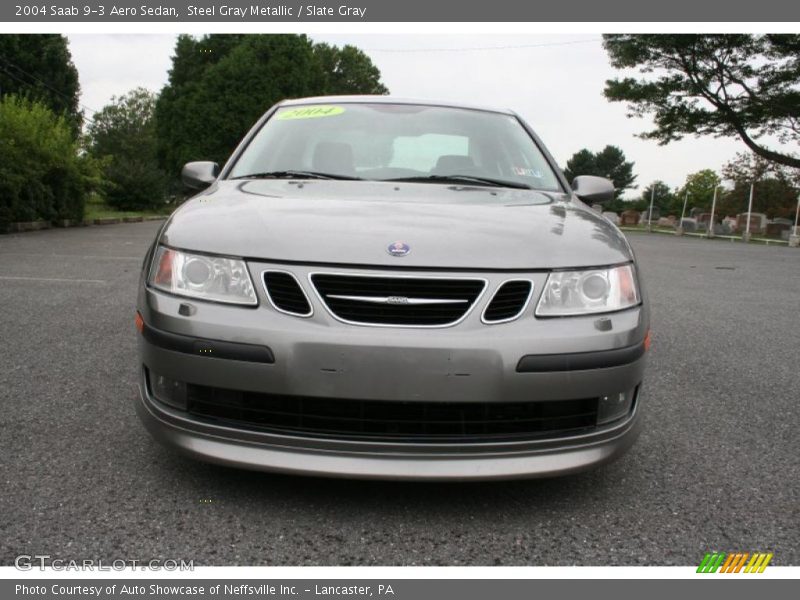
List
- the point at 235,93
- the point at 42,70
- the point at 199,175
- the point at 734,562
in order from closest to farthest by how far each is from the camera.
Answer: the point at 734,562 < the point at 199,175 < the point at 235,93 < the point at 42,70

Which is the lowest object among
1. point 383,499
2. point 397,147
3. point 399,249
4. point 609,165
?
point 383,499

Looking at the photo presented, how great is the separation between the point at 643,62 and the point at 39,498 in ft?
97.7

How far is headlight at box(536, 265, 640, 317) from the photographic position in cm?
227

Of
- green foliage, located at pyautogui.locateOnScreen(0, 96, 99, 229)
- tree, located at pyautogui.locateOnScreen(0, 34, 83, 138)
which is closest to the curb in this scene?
green foliage, located at pyautogui.locateOnScreen(0, 96, 99, 229)

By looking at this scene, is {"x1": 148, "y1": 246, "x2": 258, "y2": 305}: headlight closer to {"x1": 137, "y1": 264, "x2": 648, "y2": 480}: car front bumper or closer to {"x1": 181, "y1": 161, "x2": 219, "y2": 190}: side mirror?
{"x1": 137, "y1": 264, "x2": 648, "y2": 480}: car front bumper

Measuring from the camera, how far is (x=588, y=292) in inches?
92.4

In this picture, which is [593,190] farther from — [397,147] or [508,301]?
[508,301]

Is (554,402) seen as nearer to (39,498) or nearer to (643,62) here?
(39,498)

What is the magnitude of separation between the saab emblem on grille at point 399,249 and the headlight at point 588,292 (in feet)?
1.43

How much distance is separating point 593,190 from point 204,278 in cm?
206

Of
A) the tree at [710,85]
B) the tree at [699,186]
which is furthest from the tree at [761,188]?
the tree at [699,186]

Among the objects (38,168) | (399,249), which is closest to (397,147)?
(399,249)

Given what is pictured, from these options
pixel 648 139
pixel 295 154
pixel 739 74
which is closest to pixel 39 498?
pixel 295 154

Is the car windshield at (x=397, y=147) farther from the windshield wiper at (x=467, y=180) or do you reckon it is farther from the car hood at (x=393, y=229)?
the car hood at (x=393, y=229)
